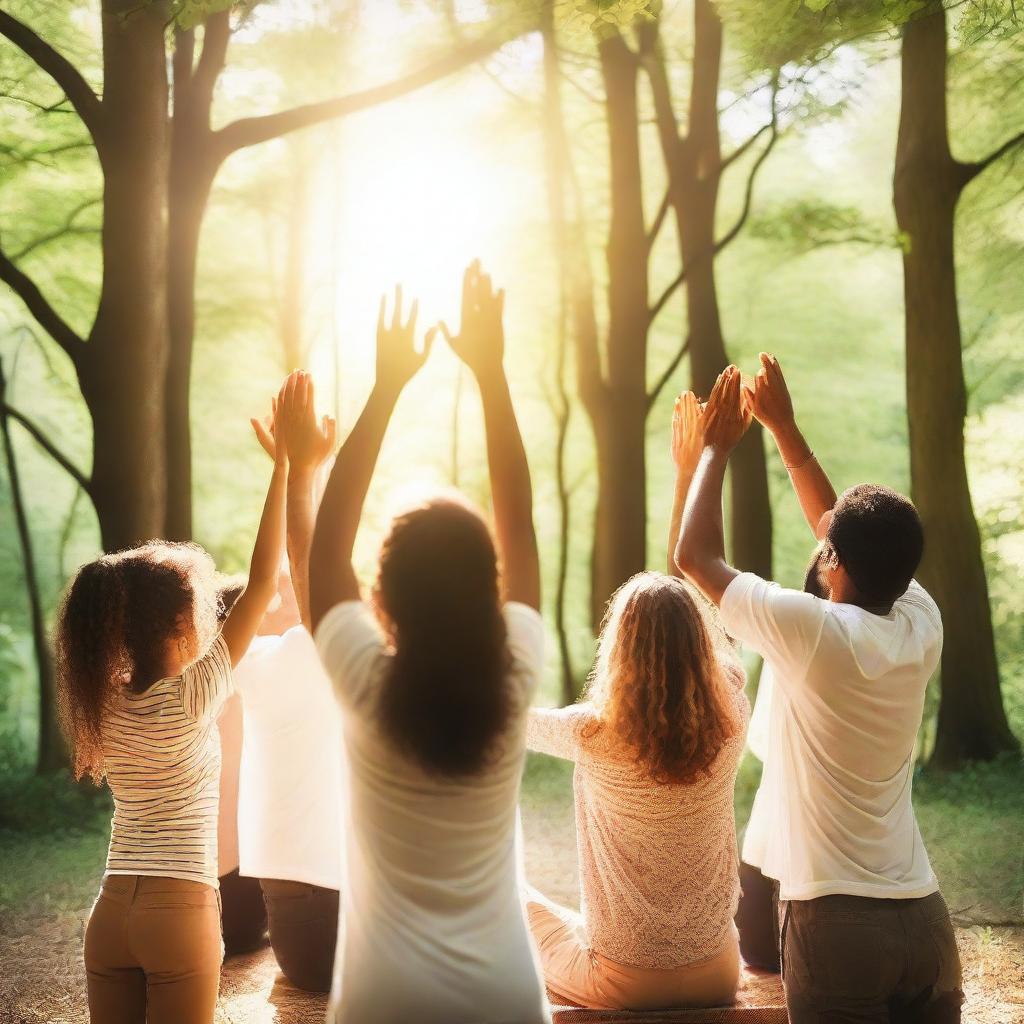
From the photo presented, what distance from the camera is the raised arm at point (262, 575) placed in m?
2.41

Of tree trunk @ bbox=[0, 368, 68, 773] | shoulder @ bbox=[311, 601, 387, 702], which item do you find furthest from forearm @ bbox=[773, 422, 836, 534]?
tree trunk @ bbox=[0, 368, 68, 773]

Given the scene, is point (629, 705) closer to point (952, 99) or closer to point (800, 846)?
point (800, 846)

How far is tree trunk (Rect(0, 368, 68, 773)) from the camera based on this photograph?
26.3ft

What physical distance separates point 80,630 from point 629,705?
1.32 m

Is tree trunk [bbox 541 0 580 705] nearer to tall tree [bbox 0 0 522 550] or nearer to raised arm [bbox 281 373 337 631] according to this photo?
tall tree [bbox 0 0 522 550]

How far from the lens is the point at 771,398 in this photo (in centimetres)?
266

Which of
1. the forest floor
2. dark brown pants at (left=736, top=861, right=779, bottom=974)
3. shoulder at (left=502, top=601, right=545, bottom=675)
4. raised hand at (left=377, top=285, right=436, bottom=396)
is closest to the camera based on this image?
shoulder at (left=502, top=601, right=545, bottom=675)

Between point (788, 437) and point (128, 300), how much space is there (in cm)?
484

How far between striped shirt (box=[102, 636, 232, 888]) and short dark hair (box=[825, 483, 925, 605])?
1.46 m

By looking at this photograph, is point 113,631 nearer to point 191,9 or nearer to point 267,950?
point 267,950

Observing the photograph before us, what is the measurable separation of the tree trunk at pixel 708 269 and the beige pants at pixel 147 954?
6.09 m

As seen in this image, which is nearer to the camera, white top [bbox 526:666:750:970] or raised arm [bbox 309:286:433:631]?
raised arm [bbox 309:286:433:631]

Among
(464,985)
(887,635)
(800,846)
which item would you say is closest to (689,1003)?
(800,846)

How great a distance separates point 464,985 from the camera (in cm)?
159
